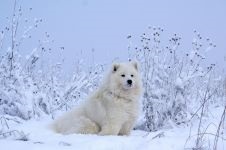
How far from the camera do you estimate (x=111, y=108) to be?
6.23m

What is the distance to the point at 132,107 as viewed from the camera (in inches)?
252

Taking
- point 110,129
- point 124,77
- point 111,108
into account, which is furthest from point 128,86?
point 110,129

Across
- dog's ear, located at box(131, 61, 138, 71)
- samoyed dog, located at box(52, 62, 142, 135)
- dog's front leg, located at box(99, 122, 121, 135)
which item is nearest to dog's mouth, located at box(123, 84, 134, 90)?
samoyed dog, located at box(52, 62, 142, 135)

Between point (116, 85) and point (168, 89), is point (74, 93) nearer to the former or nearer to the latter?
point (168, 89)

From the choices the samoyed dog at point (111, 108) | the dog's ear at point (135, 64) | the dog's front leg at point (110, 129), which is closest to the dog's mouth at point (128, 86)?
the samoyed dog at point (111, 108)

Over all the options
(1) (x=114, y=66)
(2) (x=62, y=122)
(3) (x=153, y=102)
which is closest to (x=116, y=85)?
(1) (x=114, y=66)

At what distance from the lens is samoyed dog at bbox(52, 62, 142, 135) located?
243 inches

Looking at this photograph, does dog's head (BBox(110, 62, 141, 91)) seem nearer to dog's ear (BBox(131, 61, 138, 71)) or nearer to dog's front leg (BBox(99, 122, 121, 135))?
dog's ear (BBox(131, 61, 138, 71))

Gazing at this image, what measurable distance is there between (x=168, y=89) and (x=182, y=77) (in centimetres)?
35

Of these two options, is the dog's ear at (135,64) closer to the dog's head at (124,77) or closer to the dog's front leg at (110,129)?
the dog's head at (124,77)

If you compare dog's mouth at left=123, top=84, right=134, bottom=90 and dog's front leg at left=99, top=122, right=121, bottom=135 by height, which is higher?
dog's mouth at left=123, top=84, right=134, bottom=90

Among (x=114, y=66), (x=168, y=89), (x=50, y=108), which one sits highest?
(x=114, y=66)

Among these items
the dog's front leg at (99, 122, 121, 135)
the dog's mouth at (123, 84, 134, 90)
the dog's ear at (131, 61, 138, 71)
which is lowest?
the dog's front leg at (99, 122, 121, 135)

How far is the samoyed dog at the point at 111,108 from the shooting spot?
6168mm
